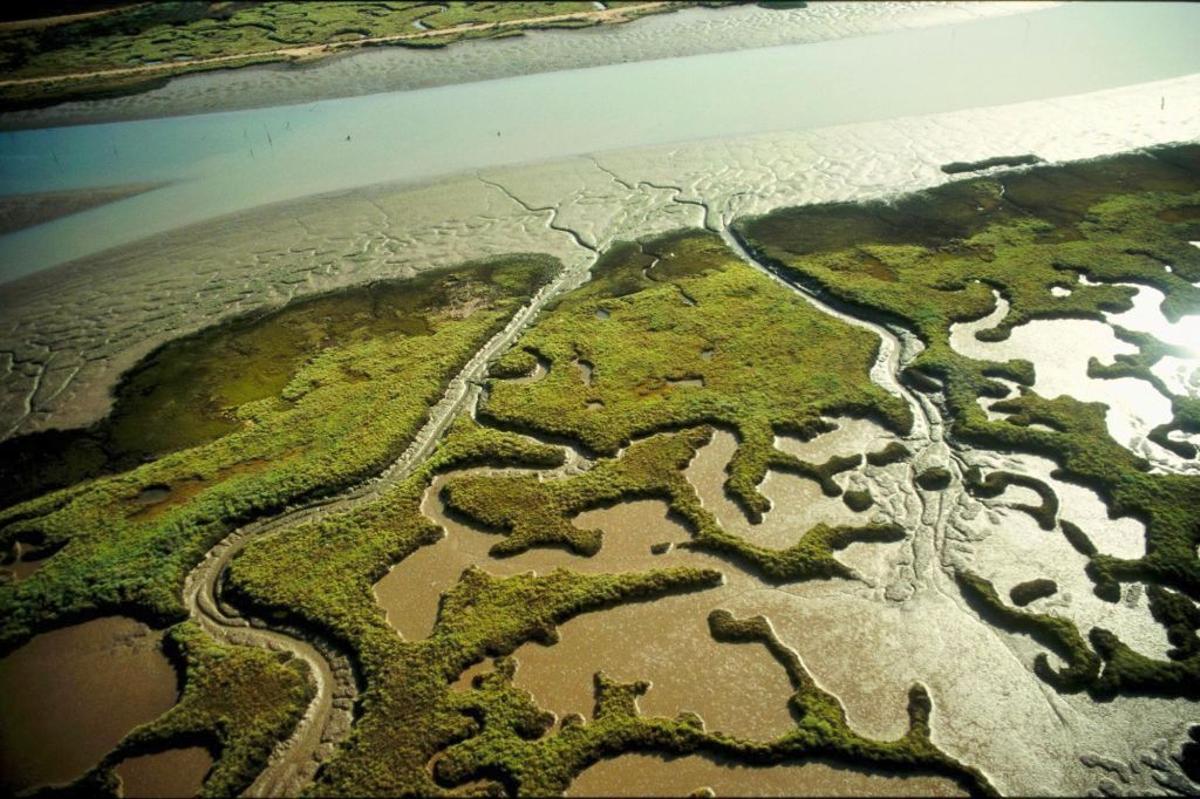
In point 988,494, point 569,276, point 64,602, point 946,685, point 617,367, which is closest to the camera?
point 946,685

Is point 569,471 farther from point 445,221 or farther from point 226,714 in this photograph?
point 445,221

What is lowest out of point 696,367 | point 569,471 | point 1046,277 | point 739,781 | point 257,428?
point 739,781

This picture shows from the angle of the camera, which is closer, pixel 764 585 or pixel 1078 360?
pixel 764 585

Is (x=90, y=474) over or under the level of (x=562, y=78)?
under

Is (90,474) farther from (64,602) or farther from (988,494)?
(988,494)

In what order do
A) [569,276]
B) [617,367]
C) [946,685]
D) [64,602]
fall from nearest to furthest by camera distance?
[946,685] → [64,602] → [617,367] → [569,276]

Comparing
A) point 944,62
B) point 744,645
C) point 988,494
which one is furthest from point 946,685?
point 944,62

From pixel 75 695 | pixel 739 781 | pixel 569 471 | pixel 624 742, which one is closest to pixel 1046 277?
pixel 569 471
